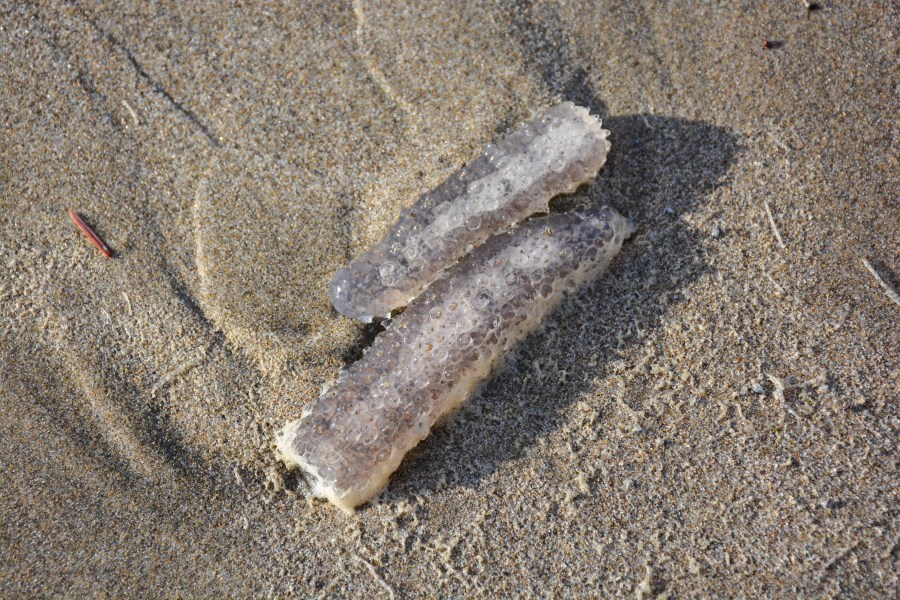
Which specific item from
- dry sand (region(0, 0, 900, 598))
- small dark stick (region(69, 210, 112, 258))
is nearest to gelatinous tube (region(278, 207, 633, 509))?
dry sand (region(0, 0, 900, 598))

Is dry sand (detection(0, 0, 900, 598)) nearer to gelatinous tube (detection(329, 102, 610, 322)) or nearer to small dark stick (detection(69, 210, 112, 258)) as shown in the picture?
small dark stick (detection(69, 210, 112, 258))

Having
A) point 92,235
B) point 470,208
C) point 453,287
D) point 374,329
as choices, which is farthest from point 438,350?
point 92,235

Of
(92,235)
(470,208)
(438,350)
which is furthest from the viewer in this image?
(92,235)

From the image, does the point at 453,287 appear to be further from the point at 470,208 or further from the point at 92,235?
the point at 92,235

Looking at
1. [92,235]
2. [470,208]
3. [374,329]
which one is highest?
[92,235]

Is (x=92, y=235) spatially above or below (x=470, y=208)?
above

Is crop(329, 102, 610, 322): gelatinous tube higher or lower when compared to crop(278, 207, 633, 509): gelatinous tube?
higher

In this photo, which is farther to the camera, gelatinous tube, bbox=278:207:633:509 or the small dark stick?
the small dark stick
